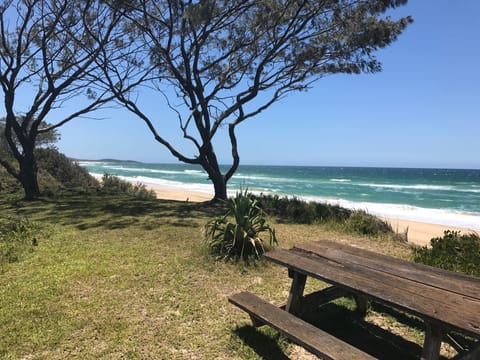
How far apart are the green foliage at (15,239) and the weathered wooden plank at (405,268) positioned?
386 cm

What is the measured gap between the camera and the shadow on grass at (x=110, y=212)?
6871 millimetres

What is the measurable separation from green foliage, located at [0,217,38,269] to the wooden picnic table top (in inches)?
146

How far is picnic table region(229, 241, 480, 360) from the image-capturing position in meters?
1.85

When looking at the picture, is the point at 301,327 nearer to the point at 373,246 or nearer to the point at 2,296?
the point at 2,296

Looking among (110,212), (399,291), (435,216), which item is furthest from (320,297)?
(435,216)

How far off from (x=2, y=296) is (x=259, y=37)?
8.24 metres

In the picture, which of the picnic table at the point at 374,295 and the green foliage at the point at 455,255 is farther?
Result: the green foliage at the point at 455,255

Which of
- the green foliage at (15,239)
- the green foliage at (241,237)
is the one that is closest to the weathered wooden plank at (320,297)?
the green foliage at (241,237)

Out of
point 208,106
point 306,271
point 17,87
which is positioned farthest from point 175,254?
point 17,87

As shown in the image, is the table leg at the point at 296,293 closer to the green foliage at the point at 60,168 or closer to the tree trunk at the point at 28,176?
the tree trunk at the point at 28,176

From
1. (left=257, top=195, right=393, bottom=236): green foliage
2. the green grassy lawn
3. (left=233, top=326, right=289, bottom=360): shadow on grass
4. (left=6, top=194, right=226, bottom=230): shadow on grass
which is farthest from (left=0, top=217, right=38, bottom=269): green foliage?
(left=257, top=195, right=393, bottom=236): green foliage

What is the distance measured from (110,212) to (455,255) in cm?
667

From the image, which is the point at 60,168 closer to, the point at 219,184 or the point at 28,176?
the point at 28,176

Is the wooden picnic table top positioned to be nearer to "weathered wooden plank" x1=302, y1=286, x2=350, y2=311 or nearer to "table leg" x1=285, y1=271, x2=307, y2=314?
"table leg" x1=285, y1=271, x2=307, y2=314
